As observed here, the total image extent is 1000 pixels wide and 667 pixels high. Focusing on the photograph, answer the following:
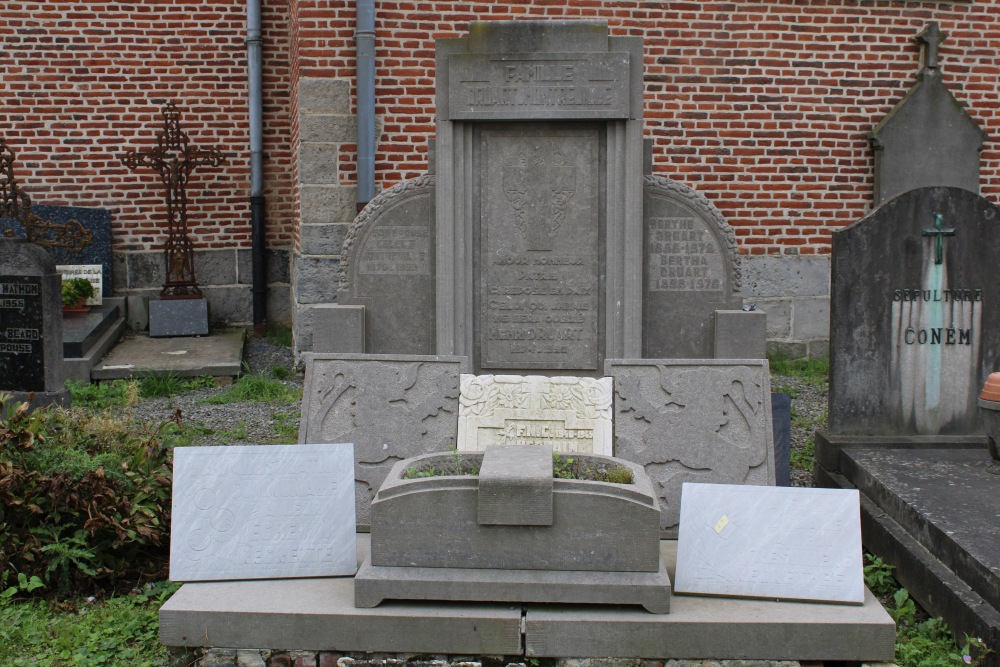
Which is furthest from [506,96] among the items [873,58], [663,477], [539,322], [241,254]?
[241,254]

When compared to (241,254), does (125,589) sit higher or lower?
lower

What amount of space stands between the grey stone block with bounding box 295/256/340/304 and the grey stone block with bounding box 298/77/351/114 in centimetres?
123

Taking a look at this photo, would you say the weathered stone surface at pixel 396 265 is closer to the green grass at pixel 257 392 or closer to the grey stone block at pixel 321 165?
the green grass at pixel 257 392

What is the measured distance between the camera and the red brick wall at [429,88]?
28.5ft

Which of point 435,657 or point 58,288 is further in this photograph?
point 58,288

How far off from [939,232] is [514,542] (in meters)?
3.28

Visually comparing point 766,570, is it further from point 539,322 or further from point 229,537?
point 539,322

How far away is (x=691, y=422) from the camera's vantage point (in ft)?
15.1

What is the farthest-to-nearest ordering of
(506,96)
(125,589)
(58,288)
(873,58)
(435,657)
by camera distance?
(873,58) → (58,288) → (506,96) → (125,589) → (435,657)

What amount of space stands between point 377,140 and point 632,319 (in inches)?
146

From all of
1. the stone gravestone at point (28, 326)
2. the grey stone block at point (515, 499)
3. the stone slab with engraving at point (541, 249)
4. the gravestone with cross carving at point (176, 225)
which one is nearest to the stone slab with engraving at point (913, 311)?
the stone slab with engraving at point (541, 249)

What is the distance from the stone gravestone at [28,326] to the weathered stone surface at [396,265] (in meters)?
2.11

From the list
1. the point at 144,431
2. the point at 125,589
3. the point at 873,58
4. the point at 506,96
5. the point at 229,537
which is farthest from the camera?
the point at 873,58

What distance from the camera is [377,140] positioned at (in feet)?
28.5
